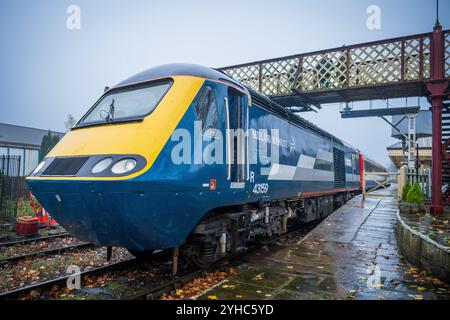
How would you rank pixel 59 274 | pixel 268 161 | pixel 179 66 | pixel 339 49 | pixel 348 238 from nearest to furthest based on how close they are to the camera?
pixel 179 66, pixel 59 274, pixel 268 161, pixel 348 238, pixel 339 49

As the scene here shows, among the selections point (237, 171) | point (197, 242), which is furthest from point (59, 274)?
point (237, 171)

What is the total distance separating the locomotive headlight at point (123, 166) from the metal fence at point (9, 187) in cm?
1001

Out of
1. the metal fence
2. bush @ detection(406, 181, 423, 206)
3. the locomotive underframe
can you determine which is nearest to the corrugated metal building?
the metal fence

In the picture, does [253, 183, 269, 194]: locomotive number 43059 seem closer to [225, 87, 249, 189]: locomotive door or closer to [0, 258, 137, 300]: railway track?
[225, 87, 249, 189]: locomotive door

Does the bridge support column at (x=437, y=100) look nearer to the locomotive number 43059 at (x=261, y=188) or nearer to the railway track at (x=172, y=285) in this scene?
the locomotive number 43059 at (x=261, y=188)

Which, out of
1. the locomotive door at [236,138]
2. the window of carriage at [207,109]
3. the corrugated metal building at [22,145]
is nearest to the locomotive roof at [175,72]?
the window of carriage at [207,109]

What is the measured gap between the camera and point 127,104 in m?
5.09

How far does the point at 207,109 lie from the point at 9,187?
36.7 ft

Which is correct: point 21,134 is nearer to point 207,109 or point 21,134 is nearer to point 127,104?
point 127,104

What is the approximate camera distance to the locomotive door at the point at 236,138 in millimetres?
5363

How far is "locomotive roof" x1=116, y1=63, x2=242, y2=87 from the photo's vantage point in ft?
16.3

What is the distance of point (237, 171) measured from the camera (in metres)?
5.59

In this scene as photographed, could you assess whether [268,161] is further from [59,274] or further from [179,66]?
[59,274]
